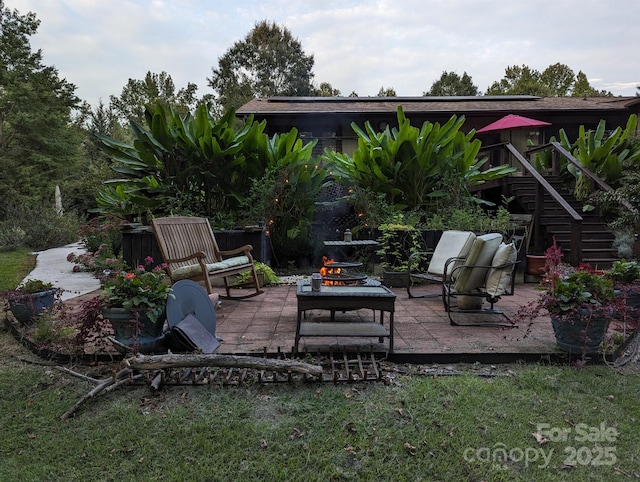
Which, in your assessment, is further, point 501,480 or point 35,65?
point 35,65

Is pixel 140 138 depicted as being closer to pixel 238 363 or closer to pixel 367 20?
pixel 238 363

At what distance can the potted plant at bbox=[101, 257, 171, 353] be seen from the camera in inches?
108

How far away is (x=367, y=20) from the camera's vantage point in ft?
51.4

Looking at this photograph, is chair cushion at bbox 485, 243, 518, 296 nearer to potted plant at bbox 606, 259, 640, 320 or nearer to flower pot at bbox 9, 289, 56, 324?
potted plant at bbox 606, 259, 640, 320

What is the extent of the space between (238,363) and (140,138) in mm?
4812

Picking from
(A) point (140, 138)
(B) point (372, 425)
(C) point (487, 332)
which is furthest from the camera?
(A) point (140, 138)

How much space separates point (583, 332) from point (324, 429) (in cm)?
194

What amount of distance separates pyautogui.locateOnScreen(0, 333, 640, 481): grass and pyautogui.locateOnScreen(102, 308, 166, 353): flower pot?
0.38 meters

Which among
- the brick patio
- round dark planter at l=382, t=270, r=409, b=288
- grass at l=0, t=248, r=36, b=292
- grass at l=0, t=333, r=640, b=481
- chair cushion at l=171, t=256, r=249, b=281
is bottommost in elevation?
grass at l=0, t=248, r=36, b=292

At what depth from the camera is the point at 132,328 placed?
2.75m

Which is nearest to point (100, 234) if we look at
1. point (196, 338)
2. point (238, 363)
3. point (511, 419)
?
point (196, 338)

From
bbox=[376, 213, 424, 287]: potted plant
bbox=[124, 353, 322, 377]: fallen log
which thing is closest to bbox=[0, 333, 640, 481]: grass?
bbox=[124, 353, 322, 377]: fallen log

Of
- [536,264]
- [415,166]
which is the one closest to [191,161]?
[415,166]

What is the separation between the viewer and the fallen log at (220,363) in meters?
2.37
